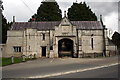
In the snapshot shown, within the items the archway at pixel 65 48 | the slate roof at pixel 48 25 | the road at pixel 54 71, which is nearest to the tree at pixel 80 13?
the archway at pixel 65 48

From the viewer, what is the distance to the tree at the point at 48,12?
234ft

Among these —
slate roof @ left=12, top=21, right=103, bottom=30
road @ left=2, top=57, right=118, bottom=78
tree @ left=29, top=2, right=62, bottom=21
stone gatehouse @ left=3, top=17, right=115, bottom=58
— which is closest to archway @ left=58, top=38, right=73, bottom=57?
stone gatehouse @ left=3, top=17, right=115, bottom=58

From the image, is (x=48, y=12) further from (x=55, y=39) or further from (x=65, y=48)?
(x=55, y=39)

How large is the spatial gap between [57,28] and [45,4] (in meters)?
34.5

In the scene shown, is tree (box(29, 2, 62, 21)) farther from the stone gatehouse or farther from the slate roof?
the stone gatehouse

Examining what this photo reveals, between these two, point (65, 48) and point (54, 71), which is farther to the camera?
point (65, 48)

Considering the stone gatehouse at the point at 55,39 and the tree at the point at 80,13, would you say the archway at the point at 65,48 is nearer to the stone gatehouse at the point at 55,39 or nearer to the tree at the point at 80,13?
the stone gatehouse at the point at 55,39

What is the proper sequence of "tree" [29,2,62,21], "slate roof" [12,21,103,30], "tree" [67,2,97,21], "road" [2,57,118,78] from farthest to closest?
"tree" [29,2,62,21] → "tree" [67,2,97,21] → "slate roof" [12,21,103,30] → "road" [2,57,118,78]

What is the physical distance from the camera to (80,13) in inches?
2840

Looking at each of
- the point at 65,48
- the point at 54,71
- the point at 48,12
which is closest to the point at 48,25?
the point at 65,48

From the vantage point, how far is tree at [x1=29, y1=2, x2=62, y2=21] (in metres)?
71.4

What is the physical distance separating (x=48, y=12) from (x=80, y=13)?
11.8 metres

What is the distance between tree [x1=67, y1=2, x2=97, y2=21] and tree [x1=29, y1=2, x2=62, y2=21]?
4.70m

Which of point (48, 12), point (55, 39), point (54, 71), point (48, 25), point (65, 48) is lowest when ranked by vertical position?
point (54, 71)
